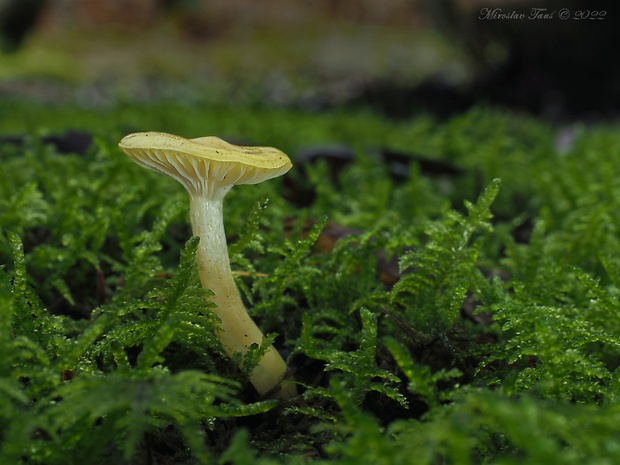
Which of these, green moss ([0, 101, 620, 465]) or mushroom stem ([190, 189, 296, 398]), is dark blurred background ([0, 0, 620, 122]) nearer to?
green moss ([0, 101, 620, 465])

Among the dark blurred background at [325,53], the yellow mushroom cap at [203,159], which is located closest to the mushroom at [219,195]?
the yellow mushroom cap at [203,159]

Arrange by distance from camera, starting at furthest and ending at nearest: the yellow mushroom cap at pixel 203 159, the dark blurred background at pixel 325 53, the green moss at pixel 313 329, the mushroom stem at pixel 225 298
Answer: the dark blurred background at pixel 325 53 < the mushroom stem at pixel 225 298 < the yellow mushroom cap at pixel 203 159 < the green moss at pixel 313 329

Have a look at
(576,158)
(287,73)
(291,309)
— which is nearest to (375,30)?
(287,73)

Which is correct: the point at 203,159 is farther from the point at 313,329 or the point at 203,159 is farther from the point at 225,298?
the point at 313,329

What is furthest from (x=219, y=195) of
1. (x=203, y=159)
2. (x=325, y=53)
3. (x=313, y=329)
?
(x=325, y=53)

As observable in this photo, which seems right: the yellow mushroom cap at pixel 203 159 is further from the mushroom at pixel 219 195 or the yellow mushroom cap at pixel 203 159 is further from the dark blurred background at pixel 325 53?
the dark blurred background at pixel 325 53

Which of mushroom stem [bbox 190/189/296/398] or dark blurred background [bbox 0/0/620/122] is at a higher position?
dark blurred background [bbox 0/0/620/122]

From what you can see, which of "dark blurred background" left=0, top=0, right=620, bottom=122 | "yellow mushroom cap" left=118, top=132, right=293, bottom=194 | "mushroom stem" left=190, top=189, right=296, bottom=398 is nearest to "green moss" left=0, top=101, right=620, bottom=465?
"mushroom stem" left=190, top=189, right=296, bottom=398
